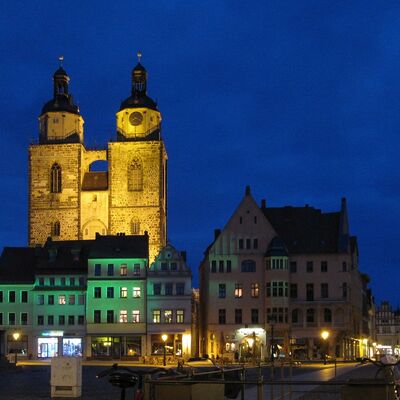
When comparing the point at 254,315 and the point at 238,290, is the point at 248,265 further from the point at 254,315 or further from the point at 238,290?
the point at 254,315

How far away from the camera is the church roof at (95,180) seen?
344 feet

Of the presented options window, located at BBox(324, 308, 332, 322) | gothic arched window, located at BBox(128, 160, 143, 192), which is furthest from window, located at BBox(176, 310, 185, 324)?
gothic arched window, located at BBox(128, 160, 143, 192)

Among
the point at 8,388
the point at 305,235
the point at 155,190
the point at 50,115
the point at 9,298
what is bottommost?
the point at 8,388

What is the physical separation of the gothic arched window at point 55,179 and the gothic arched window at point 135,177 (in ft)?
25.9

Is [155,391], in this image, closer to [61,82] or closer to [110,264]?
[110,264]

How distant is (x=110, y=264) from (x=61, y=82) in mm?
37738

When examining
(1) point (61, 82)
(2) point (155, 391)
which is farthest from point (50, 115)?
(2) point (155, 391)

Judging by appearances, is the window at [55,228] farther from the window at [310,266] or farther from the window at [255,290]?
the window at [310,266]

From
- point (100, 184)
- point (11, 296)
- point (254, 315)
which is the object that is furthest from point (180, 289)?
point (100, 184)

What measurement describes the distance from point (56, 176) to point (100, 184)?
4.99 metres

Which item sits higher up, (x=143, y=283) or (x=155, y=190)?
(x=155, y=190)

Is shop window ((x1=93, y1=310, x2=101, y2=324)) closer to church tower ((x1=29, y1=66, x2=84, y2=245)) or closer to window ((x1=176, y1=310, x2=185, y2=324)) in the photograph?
window ((x1=176, y1=310, x2=185, y2=324))

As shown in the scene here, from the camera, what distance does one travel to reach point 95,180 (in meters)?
106

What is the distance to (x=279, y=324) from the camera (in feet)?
258
